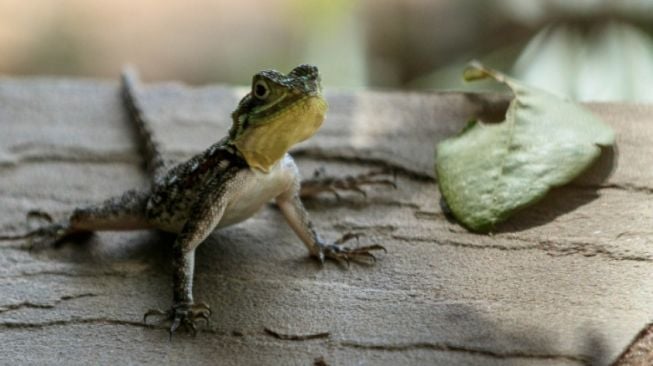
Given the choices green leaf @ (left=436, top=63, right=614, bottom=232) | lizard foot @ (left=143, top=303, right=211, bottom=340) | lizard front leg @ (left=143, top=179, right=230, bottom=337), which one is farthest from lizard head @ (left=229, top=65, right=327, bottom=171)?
green leaf @ (left=436, top=63, right=614, bottom=232)

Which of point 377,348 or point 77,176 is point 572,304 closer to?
point 377,348

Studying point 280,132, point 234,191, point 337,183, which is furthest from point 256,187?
point 337,183

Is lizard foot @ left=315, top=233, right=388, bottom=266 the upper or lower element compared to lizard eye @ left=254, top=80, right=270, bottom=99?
lower

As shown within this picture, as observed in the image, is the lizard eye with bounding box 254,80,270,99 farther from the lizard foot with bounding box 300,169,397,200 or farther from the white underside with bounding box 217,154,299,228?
the lizard foot with bounding box 300,169,397,200

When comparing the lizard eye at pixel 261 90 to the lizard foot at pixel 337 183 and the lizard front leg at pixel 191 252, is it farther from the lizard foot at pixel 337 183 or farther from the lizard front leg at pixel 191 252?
the lizard foot at pixel 337 183

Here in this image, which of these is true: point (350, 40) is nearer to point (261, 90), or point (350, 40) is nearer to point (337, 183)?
point (337, 183)

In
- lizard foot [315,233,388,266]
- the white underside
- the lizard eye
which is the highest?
the lizard eye

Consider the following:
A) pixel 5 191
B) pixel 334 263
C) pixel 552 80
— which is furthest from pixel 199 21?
pixel 334 263
